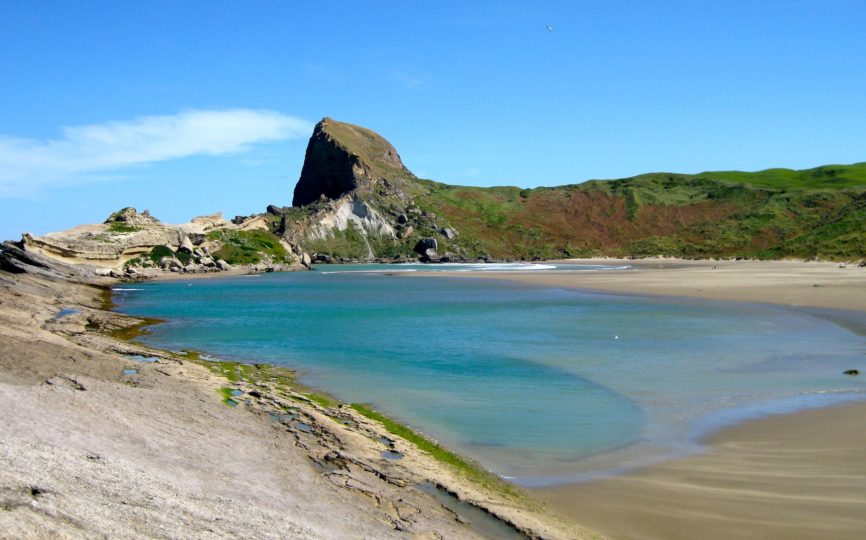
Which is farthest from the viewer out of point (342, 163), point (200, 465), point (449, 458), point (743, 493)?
point (342, 163)

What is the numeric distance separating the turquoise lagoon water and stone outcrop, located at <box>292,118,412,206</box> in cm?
9800

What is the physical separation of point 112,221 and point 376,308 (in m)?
54.9

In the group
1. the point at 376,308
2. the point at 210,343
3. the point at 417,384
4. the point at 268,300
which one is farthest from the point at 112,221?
the point at 417,384

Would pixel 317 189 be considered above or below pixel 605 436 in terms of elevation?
above

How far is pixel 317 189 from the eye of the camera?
149125 mm

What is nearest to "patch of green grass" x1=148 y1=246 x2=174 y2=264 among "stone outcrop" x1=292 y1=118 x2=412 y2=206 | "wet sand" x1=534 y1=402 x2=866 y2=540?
"stone outcrop" x1=292 y1=118 x2=412 y2=206

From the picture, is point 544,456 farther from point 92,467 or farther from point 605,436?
point 92,467

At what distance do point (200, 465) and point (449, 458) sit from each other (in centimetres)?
454

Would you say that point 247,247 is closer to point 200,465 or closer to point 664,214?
point 664,214

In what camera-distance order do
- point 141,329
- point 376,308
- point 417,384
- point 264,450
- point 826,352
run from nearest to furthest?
point 264,450 < point 417,384 < point 826,352 < point 141,329 < point 376,308

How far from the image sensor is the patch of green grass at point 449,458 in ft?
35.2

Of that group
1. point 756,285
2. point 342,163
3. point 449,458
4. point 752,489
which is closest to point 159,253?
point 342,163

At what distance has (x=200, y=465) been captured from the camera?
962 centimetres

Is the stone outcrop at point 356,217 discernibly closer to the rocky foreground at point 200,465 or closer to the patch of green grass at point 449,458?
the rocky foreground at point 200,465
